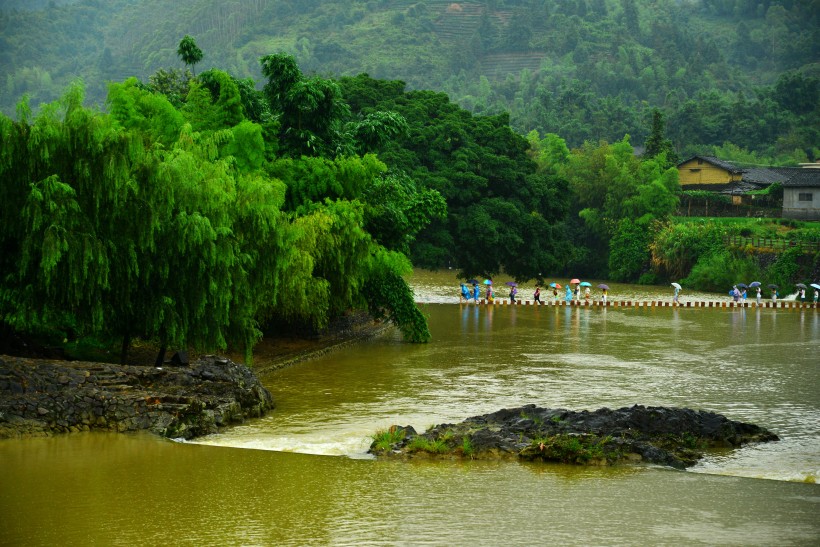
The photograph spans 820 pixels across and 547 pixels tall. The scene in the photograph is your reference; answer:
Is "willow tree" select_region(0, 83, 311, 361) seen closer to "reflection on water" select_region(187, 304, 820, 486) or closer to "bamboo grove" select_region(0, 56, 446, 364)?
"bamboo grove" select_region(0, 56, 446, 364)

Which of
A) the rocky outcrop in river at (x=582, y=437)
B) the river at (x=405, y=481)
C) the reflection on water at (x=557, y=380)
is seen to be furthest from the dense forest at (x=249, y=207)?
the rocky outcrop in river at (x=582, y=437)

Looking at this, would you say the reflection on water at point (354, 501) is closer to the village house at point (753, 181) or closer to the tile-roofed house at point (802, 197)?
the tile-roofed house at point (802, 197)

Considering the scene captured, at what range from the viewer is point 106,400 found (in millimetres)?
20562

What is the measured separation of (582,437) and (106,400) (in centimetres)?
852

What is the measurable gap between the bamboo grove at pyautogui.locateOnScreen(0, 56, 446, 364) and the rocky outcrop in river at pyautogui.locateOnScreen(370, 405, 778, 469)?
20.9 ft

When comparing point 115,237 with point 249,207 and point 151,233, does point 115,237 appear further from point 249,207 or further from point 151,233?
point 249,207

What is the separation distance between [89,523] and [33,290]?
817cm

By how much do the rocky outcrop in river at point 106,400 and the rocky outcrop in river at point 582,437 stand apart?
3627 millimetres

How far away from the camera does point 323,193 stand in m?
33.8

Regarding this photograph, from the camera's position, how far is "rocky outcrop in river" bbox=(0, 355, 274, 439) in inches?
782

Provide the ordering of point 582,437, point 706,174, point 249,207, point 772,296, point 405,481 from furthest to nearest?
point 706,174 → point 772,296 → point 249,207 → point 582,437 → point 405,481

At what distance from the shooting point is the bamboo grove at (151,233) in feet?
72.2

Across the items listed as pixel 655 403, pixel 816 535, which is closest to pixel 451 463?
pixel 816 535


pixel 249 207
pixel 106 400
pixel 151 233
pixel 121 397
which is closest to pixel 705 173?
pixel 249 207
